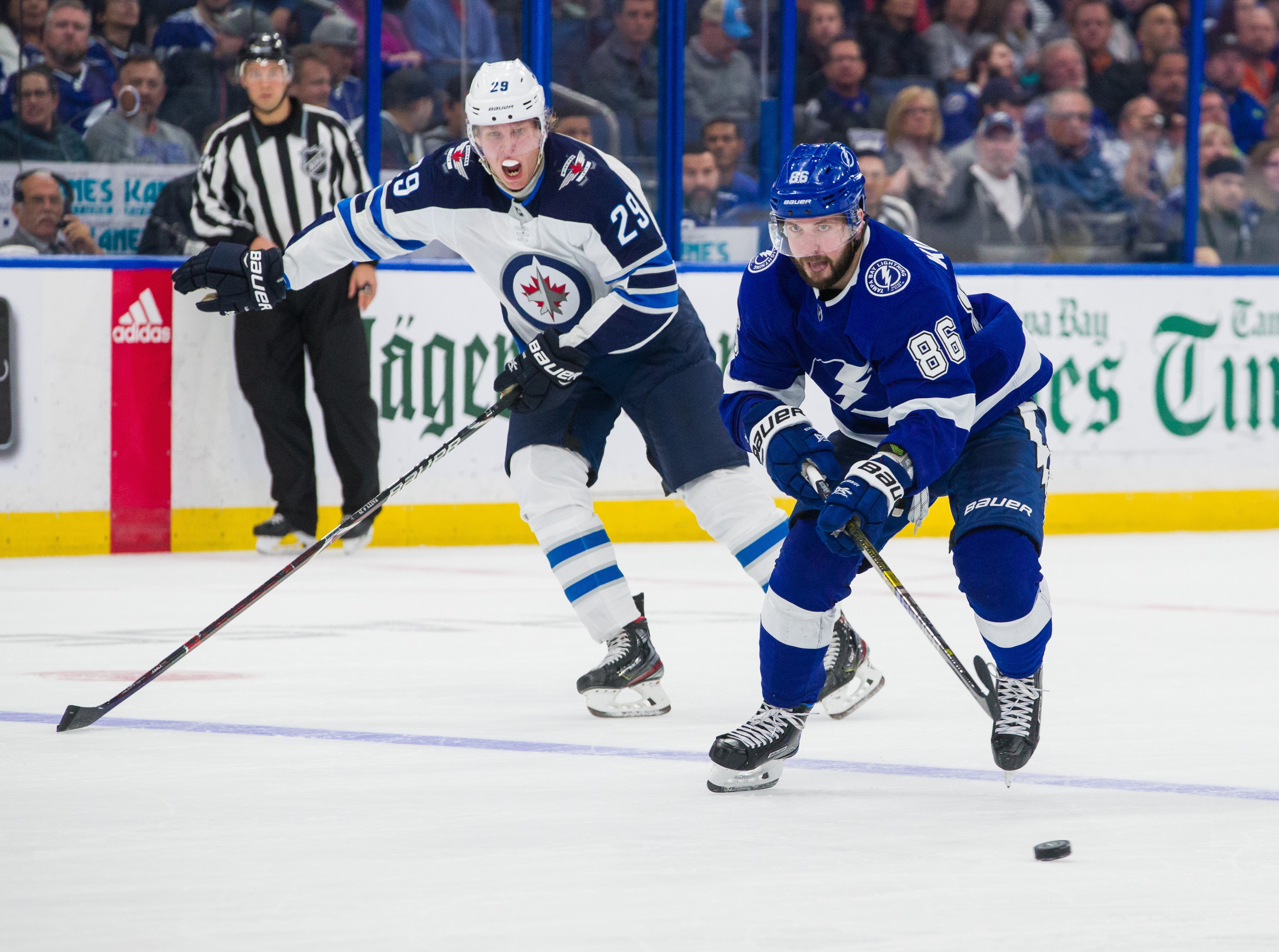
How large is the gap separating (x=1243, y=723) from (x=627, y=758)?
121cm

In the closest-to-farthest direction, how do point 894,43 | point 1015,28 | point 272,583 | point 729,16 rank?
point 272,583 < point 729,16 < point 894,43 < point 1015,28

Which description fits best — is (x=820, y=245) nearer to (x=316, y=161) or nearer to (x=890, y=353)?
(x=890, y=353)

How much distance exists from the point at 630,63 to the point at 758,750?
5030 millimetres

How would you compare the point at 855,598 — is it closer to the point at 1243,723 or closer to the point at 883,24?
the point at 1243,723

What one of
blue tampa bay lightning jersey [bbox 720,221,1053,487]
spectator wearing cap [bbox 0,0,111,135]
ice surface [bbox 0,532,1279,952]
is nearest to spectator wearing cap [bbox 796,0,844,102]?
spectator wearing cap [bbox 0,0,111,135]

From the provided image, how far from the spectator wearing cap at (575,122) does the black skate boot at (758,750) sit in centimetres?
459

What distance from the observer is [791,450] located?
316cm

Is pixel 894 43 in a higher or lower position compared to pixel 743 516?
higher

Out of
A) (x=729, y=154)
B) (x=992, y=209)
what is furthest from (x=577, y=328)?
(x=992, y=209)

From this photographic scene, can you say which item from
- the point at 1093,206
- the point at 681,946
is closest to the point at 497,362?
the point at 1093,206

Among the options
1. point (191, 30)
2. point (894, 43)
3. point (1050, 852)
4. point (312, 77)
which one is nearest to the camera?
point (1050, 852)

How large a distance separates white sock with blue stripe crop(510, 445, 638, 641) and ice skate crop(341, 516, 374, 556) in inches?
112

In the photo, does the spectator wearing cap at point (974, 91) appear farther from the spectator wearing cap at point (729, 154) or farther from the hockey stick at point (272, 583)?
the hockey stick at point (272, 583)

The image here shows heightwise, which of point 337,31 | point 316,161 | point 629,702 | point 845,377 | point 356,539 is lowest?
point 356,539
